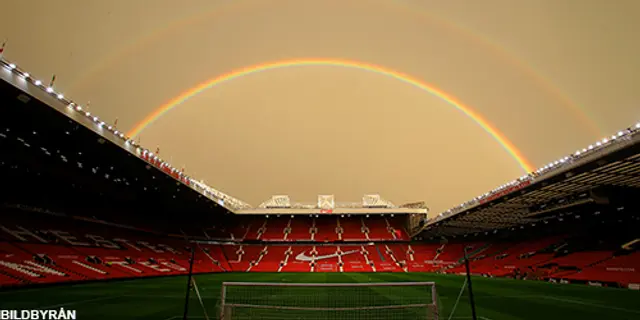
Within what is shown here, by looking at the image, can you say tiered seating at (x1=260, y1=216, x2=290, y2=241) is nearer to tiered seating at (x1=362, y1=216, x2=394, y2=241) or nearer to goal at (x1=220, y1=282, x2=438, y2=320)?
tiered seating at (x1=362, y1=216, x2=394, y2=241)

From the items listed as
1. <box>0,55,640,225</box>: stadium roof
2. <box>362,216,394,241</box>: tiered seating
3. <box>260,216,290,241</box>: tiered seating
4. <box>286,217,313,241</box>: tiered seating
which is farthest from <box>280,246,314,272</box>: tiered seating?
<box>0,55,640,225</box>: stadium roof

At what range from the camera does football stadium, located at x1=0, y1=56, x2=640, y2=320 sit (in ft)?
36.5

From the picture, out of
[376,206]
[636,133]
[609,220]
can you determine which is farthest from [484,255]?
[636,133]

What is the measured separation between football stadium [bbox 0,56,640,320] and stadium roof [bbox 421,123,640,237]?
125 mm

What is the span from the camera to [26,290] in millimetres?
14938

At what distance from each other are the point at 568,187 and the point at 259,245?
3946 cm

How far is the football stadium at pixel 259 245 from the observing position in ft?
36.5

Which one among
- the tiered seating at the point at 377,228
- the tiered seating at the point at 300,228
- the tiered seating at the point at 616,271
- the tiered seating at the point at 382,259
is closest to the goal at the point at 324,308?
the tiered seating at the point at 616,271

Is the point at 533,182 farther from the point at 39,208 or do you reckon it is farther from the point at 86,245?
the point at 39,208

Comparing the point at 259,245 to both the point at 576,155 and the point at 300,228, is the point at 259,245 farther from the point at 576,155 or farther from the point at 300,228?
the point at 576,155

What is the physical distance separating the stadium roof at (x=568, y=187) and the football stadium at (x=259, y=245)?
125 millimetres

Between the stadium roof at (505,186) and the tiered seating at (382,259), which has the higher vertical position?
the stadium roof at (505,186)

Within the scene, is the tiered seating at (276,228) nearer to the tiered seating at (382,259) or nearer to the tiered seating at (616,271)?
the tiered seating at (382,259)

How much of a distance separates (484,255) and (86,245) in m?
43.2
